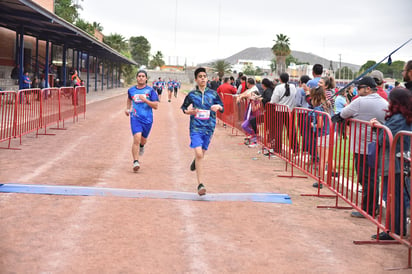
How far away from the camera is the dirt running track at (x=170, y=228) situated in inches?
187

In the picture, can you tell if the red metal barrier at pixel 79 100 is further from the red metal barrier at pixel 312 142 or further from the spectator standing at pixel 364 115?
the spectator standing at pixel 364 115

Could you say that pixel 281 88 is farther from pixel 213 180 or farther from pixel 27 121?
pixel 27 121

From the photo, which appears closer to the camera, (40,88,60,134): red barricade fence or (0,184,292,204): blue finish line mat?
(0,184,292,204): blue finish line mat

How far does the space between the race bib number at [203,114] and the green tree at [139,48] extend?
150 m

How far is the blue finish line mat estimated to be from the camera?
745 cm

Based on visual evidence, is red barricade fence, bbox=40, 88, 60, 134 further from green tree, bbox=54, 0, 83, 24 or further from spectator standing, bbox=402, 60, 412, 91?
green tree, bbox=54, 0, 83, 24

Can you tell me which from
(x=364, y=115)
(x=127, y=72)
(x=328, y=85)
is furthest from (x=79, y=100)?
(x=127, y=72)

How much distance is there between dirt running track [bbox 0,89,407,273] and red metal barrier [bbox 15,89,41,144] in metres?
2.12

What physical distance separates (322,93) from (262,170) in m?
2.05

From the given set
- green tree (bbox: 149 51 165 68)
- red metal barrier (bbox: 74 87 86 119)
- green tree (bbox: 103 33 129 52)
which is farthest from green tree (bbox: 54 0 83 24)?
green tree (bbox: 149 51 165 68)

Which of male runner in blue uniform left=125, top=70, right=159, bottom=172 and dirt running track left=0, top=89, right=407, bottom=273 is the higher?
male runner in blue uniform left=125, top=70, right=159, bottom=172

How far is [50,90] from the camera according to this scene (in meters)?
15.1

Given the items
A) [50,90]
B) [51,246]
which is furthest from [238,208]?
[50,90]

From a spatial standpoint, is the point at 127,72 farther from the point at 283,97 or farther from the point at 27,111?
the point at 283,97
